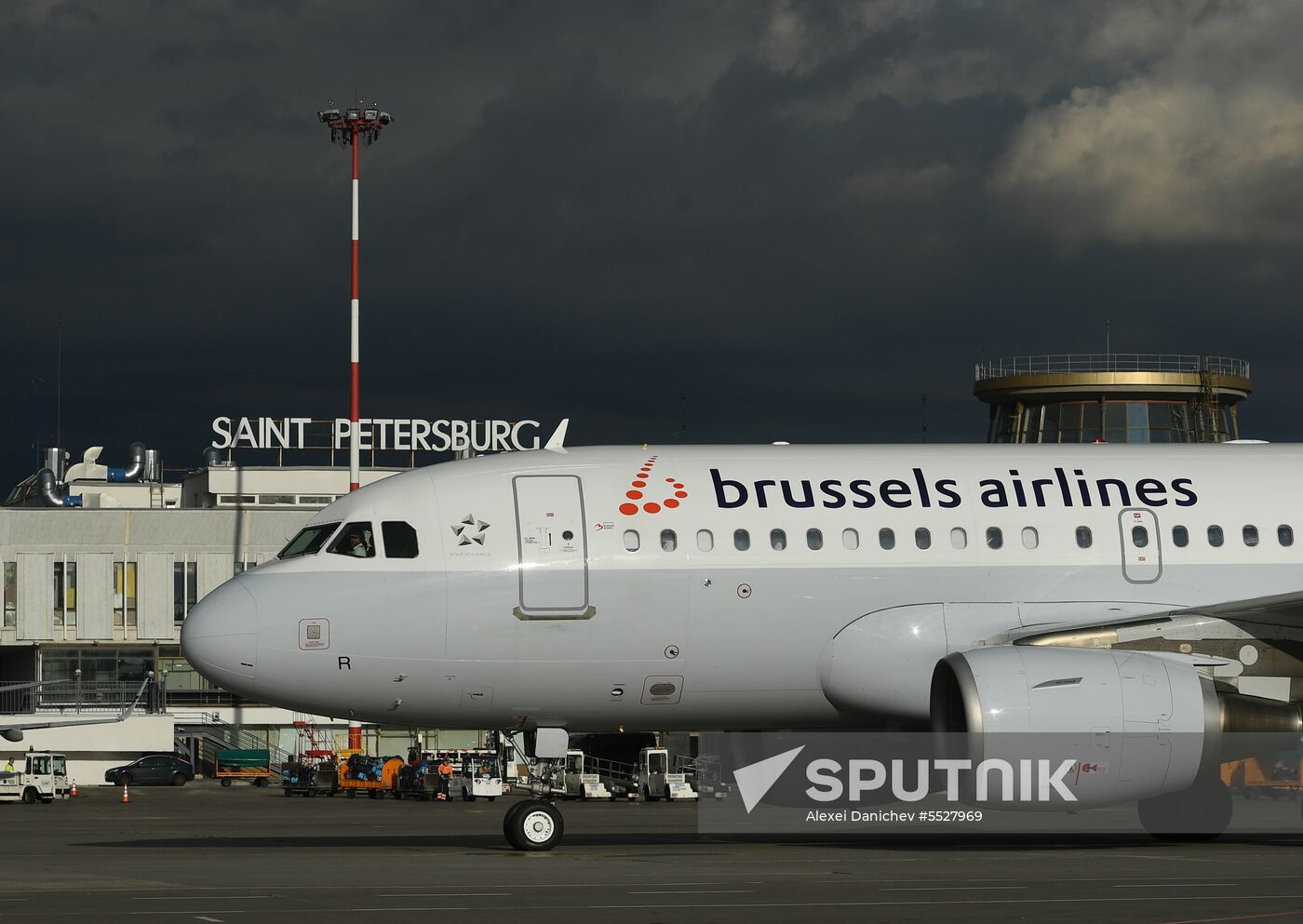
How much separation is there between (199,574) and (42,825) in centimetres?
4625

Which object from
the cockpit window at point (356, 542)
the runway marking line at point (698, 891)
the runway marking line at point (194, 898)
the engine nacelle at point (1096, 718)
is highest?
the cockpit window at point (356, 542)

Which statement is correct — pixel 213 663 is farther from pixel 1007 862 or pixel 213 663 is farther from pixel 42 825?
pixel 42 825

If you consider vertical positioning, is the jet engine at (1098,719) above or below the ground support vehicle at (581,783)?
above

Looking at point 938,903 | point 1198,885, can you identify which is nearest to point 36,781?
point 938,903

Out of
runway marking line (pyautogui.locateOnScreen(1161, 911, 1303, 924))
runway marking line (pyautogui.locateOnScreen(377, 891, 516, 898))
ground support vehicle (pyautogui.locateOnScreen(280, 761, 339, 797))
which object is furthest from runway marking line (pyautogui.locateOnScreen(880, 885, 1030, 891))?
ground support vehicle (pyautogui.locateOnScreen(280, 761, 339, 797))

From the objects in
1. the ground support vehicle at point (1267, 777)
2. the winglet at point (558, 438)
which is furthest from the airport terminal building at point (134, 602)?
the winglet at point (558, 438)

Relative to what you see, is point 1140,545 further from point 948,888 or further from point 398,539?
point 398,539

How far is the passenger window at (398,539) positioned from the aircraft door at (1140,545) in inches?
343

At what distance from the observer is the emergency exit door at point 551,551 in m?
22.3

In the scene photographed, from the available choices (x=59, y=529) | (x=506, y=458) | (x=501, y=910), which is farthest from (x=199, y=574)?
(x=501, y=910)

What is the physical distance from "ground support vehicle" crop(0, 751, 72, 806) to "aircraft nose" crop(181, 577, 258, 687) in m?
34.9

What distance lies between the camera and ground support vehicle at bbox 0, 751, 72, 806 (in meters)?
53.7

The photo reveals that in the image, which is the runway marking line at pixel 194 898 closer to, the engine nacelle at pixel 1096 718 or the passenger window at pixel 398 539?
the passenger window at pixel 398 539

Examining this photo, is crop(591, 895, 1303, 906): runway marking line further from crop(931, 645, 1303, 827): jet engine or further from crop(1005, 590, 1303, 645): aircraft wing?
crop(1005, 590, 1303, 645): aircraft wing
